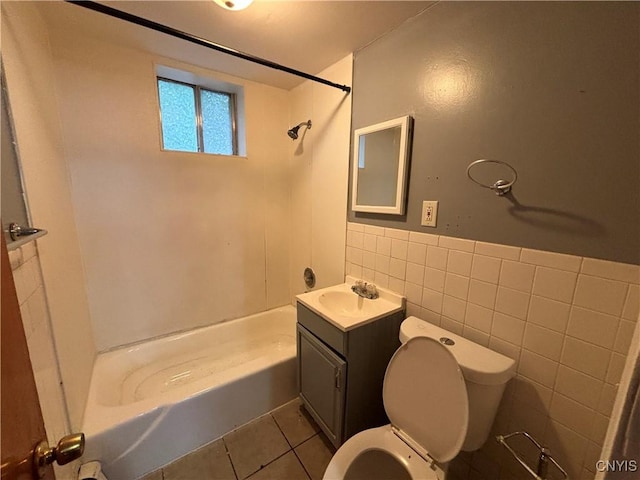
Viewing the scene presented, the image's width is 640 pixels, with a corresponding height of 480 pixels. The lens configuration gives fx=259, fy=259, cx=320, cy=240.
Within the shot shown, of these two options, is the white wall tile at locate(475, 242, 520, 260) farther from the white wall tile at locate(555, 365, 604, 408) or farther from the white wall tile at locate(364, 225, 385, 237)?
the white wall tile at locate(364, 225, 385, 237)

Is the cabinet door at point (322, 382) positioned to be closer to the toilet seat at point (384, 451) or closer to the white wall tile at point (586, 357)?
the toilet seat at point (384, 451)

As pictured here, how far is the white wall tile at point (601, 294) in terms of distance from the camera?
2.75 feet

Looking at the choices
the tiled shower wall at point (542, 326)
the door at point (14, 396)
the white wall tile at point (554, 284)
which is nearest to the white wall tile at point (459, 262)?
the tiled shower wall at point (542, 326)

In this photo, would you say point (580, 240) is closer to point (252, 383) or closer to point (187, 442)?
point (252, 383)

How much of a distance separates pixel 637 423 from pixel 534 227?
65 centimetres

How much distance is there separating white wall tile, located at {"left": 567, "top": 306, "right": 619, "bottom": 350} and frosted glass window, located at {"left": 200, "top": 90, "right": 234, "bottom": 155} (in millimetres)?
2396

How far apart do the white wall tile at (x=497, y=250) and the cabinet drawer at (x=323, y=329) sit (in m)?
0.74

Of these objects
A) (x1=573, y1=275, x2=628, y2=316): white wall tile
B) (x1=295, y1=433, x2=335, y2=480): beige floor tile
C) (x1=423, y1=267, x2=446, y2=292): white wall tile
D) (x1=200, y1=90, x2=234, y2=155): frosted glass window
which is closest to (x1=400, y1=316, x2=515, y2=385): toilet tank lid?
(x1=423, y1=267, x2=446, y2=292): white wall tile

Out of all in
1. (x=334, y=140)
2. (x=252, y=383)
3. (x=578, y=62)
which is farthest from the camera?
(x=334, y=140)

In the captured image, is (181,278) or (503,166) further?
(181,278)

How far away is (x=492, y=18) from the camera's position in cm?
104

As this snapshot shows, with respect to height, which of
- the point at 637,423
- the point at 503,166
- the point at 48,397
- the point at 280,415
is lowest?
the point at 280,415

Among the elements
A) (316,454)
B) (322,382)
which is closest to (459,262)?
(322,382)

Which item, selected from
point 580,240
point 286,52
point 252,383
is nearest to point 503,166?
point 580,240
